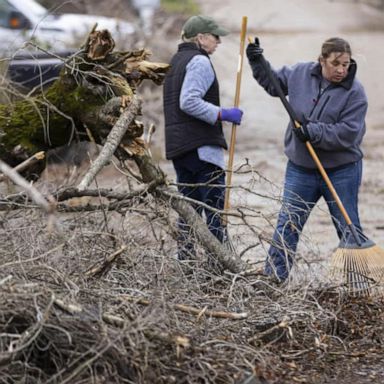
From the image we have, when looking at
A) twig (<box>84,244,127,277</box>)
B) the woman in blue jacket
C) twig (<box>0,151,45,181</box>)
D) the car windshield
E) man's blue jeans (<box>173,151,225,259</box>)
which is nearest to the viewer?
twig (<box>0,151,45,181</box>)

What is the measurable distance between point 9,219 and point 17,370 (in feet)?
4.26

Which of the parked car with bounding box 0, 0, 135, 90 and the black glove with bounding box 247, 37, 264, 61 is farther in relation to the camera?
the parked car with bounding box 0, 0, 135, 90

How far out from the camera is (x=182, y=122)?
264 inches

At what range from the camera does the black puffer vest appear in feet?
21.9

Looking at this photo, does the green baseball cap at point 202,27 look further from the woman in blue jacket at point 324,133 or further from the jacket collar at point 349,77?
the jacket collar at point 349,77

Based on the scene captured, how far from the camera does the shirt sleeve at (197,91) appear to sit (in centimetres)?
653

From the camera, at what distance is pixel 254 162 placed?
12.5 meters

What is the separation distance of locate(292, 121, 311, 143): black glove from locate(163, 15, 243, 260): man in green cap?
416mm

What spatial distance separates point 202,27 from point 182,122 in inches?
25.3

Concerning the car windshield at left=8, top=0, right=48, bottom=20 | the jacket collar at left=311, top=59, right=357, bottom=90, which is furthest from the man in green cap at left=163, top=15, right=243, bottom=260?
the car windshield at left=8, top=0, right=48, bottom=20

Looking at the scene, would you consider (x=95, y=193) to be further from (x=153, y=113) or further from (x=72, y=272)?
(x=153, y=113)

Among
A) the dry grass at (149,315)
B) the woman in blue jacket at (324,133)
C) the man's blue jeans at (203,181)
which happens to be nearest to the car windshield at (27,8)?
the man's blue jeans at (203,181)

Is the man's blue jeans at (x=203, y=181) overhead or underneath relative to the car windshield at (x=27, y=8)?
underneath

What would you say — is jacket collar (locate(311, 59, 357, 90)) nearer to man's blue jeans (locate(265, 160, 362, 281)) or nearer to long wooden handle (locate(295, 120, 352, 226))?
long wooden handle (locate(295, 120, 352, 226))
